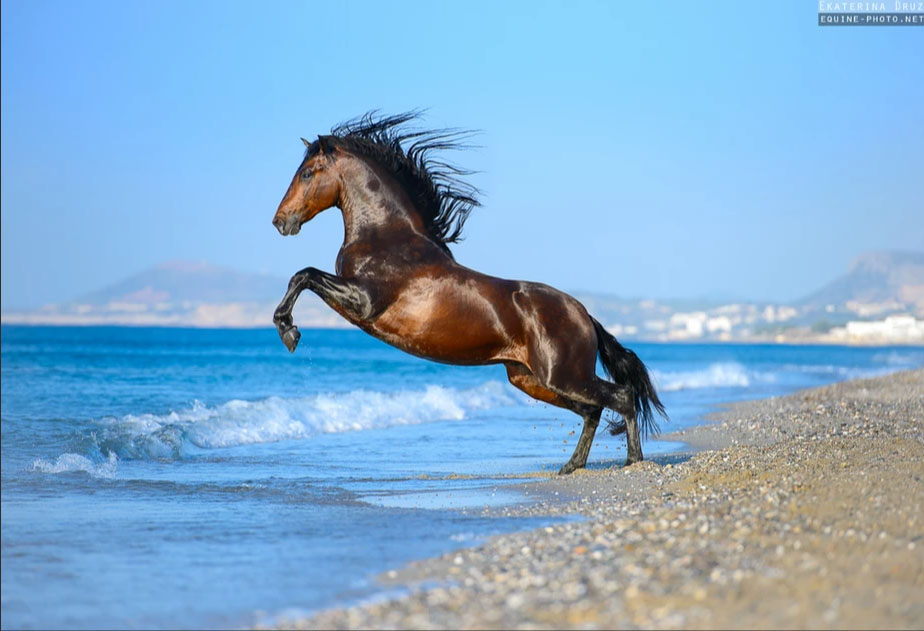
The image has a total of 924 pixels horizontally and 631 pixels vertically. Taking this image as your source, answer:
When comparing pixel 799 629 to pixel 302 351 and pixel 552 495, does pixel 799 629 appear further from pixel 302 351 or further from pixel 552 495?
pixel 302 351

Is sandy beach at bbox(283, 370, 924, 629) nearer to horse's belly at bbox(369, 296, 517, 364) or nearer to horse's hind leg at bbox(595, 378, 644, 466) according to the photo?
horse's hind leg at bbox(595, 378, 644, 466)

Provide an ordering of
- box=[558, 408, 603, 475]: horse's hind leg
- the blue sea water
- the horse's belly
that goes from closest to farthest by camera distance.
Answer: the blue sea water < the horse's belly < box=[558, 408, 603, 475]: horse's hind leg

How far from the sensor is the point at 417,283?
848cm

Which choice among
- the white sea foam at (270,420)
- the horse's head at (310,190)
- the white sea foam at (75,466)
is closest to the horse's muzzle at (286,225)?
the horse's head at (310,190)

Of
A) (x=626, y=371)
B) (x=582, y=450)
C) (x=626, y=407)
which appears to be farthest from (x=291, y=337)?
(x=626, y=371)

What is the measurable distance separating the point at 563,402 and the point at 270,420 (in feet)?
24.9

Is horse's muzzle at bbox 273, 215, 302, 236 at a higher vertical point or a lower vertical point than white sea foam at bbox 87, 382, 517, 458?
higher

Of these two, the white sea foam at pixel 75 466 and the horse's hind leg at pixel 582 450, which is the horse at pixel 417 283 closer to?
the horse's hind leg at pixel 582 450

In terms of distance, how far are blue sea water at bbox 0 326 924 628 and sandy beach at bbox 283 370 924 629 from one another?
1.51ft

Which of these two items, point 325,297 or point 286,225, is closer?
point 325,297

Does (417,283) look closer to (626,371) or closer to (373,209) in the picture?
(373,209)

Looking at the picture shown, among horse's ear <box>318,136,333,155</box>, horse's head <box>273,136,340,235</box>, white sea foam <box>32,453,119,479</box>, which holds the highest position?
horse's ear <box>318,136,333,155</box>

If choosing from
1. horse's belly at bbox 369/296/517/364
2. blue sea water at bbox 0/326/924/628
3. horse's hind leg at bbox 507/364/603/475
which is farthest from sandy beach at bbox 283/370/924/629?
horse's belly at bbox 369/296/517/364

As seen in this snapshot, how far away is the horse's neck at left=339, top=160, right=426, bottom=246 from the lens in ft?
28.6
